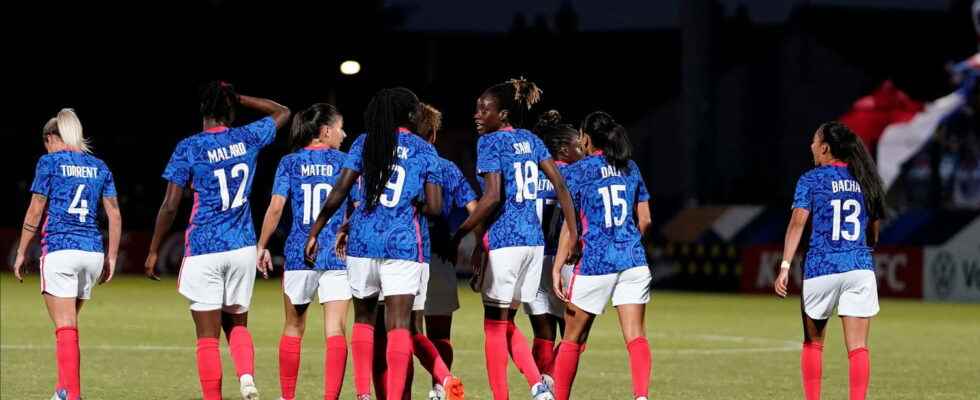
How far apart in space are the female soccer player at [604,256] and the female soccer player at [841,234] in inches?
38.0

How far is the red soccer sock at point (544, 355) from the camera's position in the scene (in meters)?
13.0

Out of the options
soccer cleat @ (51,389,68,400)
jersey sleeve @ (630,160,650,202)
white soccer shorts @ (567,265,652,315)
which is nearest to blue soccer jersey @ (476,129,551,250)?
white soccer shorts @ (567,265,652,315)

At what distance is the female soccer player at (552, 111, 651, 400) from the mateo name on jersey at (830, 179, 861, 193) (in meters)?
1.32

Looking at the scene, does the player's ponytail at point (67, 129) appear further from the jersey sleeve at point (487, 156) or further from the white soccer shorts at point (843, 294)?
the white soccer shorts at point (843, 294)

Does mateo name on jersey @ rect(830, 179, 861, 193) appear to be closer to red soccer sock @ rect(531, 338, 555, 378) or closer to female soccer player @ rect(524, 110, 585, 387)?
female soccer player @ rect(524, 110, 585, 387)

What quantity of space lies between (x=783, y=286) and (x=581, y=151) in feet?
8.48

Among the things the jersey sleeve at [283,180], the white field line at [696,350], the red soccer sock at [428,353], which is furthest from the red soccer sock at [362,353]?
the white field line at [696,350]

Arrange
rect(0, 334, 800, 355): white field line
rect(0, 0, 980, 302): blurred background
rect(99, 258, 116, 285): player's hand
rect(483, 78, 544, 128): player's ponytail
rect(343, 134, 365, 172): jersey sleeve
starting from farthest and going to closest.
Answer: rect(0, 0, 980, 302): blurred background
rect(0, 334, 800, 355): white field line
rect(99, 258, 116, 285): player's hand
rect(483, 78, 544, 128): player's ponytail
rect(343, 134, 365, 172): jersey sleeve

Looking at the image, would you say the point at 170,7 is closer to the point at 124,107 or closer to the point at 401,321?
the point at 124,107

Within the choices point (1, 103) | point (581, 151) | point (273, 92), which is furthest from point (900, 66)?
point (581, 151)

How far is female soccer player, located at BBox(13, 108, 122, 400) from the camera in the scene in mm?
11672

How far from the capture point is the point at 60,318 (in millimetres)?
11734

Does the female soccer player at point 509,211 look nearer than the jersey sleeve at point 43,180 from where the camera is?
Yes

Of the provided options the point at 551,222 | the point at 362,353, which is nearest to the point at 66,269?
the point at 362,353
